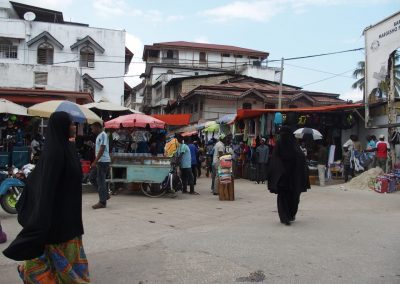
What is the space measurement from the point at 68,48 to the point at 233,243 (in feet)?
126

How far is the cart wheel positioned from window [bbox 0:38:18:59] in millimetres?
33026

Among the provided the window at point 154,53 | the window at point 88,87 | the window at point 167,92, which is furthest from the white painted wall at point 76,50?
the window at point 154,53

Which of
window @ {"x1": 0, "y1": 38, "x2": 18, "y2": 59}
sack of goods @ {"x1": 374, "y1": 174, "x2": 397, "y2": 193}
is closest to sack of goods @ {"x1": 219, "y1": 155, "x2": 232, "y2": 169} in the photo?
sack of goods @ {"x1": 374, "y1": 174, "x2": 397, "y2": 193}

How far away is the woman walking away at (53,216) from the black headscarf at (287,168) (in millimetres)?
Result: 5006

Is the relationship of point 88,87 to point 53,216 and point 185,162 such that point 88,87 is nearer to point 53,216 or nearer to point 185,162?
point 185,162

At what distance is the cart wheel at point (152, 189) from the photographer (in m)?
12.1

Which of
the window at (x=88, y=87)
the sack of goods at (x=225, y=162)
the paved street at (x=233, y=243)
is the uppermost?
the window at (x=88, y=87)

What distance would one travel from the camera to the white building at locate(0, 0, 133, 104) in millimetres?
40156

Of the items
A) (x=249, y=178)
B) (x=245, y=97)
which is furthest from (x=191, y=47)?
(x=249, y=178)

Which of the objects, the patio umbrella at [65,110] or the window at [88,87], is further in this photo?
the window at [88,87]

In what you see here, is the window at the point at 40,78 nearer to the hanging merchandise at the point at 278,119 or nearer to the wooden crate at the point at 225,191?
the hanging merchandise at the point at 278,119

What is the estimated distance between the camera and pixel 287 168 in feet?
27.8

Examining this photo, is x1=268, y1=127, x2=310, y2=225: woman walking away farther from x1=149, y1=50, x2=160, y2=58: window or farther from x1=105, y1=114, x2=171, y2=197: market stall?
x1=149, y1=50, x2=160, y2=58: window

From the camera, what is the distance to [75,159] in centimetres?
395
